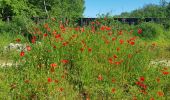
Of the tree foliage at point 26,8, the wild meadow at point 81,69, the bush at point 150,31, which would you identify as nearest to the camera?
the wild meadow at point 81,69

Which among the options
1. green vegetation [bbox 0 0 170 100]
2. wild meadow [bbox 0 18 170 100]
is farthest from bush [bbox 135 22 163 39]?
wild meadow [bbox 0 18 170 100]

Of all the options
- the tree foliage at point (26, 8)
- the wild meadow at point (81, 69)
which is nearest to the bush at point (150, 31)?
the tree foliage at point (26, 8)

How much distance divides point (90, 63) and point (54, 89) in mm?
1560

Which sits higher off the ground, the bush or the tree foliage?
the tree foliage

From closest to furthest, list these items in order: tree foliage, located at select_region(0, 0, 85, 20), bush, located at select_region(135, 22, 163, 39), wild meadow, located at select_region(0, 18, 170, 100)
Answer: wild meadow, located at select_region(0, 18, 170, 100) < bush, located at select_region(135, 22, 163, 39) < tree foliage, located at select_region(0, 0, 85, 20)

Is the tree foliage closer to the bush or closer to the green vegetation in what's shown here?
the bush

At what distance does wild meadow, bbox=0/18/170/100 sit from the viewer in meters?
7.22

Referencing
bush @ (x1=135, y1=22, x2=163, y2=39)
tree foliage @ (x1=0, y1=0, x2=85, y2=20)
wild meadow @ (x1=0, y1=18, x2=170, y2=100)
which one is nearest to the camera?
wild meadow @ (x1=0, y1=18, x2=170, y2=100)

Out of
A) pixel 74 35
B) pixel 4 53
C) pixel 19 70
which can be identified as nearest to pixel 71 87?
pixel 19 70

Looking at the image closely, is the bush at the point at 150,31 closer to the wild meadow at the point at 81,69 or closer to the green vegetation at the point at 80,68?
the green vegetation at the point at 80,68

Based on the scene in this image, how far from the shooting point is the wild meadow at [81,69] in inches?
284

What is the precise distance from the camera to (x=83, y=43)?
8938mm

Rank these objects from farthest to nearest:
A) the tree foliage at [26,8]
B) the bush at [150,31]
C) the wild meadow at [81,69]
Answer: the tree foliage at [26,8] < the bush at [150,31] < the wild meadow at [81,69]

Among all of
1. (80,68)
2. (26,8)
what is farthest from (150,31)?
(80,68)
